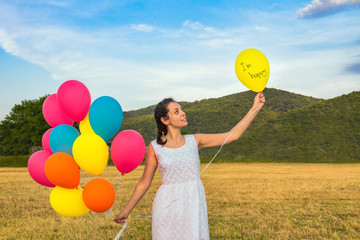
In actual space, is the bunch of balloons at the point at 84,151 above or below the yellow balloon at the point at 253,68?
below

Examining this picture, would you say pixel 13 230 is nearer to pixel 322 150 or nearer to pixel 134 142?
pixel 134 142

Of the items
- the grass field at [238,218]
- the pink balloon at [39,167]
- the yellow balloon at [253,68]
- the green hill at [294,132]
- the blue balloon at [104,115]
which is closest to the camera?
→ the blue balloon at [104,115]

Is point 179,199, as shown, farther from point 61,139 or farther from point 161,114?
point 61,139

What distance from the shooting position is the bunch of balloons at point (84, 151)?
3.72 meters

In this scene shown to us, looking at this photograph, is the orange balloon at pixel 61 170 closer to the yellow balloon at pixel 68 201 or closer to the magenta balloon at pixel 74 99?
the yellow balloon at pixel 68 201

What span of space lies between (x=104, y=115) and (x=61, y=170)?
2.29ft

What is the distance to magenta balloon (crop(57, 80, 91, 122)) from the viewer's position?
3963 millimetres

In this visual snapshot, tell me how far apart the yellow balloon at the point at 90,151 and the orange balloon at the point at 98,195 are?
19cm

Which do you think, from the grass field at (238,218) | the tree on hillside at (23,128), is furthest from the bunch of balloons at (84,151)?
the tree on hillside at (23,128)

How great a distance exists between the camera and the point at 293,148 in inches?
1821

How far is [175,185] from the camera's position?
3.09 m

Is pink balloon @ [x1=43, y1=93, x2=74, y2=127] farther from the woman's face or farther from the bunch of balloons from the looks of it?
the woman's face

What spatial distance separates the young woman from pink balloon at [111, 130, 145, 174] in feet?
1.95

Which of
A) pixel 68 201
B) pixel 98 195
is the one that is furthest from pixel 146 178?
pixel 68 201
